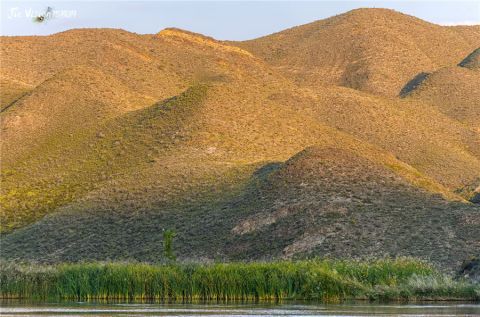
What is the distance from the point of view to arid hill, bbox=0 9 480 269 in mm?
84562

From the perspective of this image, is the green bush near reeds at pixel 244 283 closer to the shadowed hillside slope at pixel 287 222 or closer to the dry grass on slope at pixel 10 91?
the shadowed hillside slope at pixel 287 222

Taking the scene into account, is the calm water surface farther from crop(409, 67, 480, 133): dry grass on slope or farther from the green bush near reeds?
crop(409, 67, 480, 133): dry grass on slope

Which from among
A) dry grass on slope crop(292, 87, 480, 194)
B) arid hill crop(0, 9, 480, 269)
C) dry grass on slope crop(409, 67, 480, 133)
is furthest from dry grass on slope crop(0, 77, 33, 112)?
dry grass on slope crop(409, 67, 480, 133)

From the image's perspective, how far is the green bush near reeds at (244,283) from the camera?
164 feet

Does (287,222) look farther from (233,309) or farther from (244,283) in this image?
(233,309)

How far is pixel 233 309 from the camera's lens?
44.2 m

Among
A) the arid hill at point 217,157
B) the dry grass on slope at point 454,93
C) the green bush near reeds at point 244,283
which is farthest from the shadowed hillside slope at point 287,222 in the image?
the dry grass on slope at point 454,93

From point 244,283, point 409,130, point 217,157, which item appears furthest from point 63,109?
point 244,283

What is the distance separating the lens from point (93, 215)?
98000mm

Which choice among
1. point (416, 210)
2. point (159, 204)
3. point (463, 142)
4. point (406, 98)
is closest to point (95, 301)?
point (416, 210)

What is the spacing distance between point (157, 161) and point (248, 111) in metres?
20.0

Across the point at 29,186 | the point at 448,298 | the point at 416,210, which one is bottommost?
the point at 448,298

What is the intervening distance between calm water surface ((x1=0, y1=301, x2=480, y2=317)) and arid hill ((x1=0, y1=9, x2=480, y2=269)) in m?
28.2

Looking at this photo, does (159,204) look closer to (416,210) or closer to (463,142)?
(416,210)
